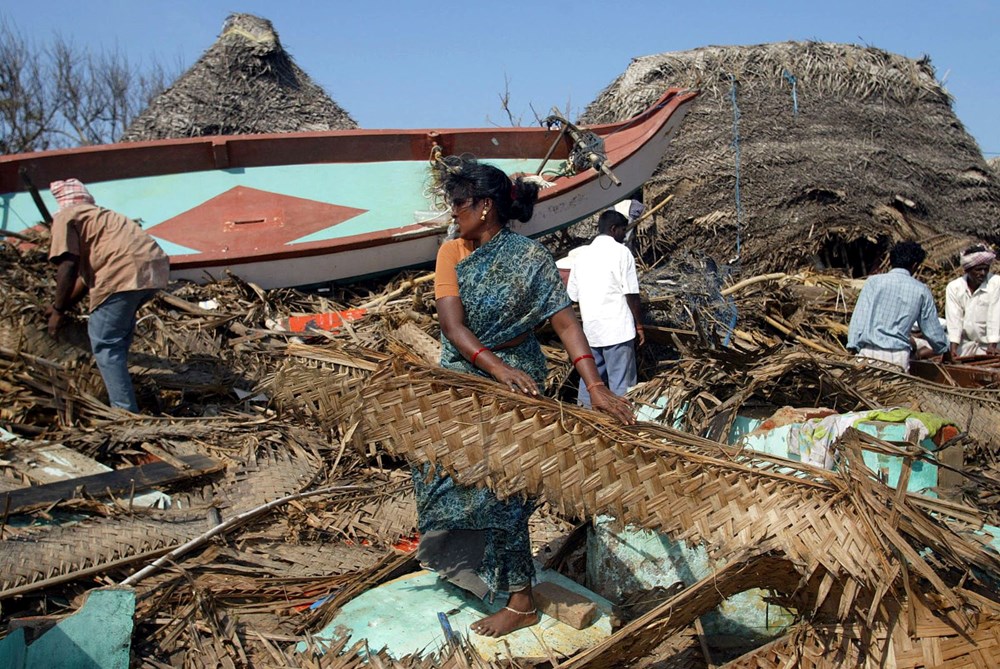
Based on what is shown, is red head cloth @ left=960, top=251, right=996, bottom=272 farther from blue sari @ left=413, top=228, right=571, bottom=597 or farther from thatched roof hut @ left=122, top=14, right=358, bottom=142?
thatched roof hut @ left=122, top=14, right=358, bottom=142

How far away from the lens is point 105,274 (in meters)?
4.78

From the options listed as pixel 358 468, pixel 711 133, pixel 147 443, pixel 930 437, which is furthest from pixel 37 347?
pixel 711 133

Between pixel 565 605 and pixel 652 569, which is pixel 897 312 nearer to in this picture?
pixel 652 569

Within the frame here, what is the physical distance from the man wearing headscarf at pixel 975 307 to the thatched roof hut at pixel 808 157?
444 centimetres

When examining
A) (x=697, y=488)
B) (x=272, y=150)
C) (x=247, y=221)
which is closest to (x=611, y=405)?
(x=697, y=488)

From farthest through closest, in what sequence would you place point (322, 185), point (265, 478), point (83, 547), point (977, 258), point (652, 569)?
1. point (322, 185)
2. point (977, 258)
3. point (265, 478)
4. point (83, 547)
5. point (652, 569)

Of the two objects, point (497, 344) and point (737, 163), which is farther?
point (737, 163)

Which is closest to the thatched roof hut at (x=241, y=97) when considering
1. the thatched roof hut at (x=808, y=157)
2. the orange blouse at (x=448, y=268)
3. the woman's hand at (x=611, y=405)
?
the thatched roof hut at (x=808, y=157)

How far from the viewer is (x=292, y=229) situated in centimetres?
774

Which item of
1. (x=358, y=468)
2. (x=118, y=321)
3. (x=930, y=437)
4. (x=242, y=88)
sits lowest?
(x=358, y=468)

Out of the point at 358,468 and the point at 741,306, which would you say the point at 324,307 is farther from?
the point at 741,306

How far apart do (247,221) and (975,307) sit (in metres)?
6.32

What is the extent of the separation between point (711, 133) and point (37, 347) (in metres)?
9.87

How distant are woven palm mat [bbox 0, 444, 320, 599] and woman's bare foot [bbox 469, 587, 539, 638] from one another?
1.42 metres
